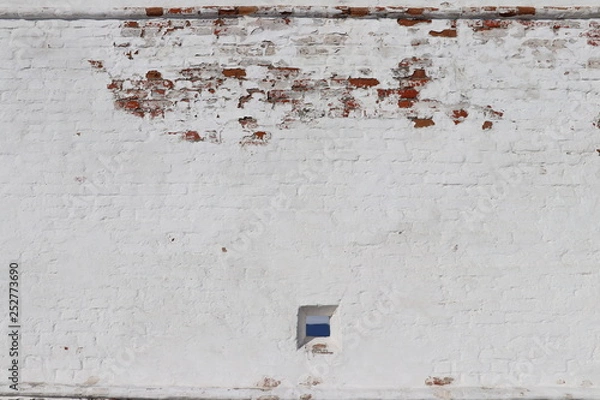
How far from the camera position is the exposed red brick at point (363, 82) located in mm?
4168

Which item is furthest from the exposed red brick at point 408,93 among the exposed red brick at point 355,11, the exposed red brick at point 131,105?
the exposed red brick at point 131,105

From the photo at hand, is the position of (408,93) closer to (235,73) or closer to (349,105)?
(349,105)

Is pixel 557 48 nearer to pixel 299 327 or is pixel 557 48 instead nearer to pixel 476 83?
pixel 476 83

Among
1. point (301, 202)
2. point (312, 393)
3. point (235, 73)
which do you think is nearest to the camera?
point (312, 393)

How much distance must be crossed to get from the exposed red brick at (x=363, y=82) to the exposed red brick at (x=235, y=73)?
75 cm

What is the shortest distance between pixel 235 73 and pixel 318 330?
6.29 ft

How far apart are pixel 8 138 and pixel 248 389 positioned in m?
2.40

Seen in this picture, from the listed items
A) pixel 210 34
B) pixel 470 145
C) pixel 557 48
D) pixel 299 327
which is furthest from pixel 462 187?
pixel 210 34

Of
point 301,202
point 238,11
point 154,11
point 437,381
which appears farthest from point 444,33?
point 437,381

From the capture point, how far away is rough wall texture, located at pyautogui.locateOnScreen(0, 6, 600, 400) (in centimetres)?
400

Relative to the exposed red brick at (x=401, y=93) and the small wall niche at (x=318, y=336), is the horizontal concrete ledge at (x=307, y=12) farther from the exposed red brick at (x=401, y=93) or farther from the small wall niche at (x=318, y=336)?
the small wall niche at (x=318, y=336)

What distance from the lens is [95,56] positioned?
4.23 m

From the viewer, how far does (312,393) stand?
3.94m

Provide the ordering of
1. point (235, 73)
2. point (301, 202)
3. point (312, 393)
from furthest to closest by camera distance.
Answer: point (235, 73) → point (301, 202) → point (312, 393)
